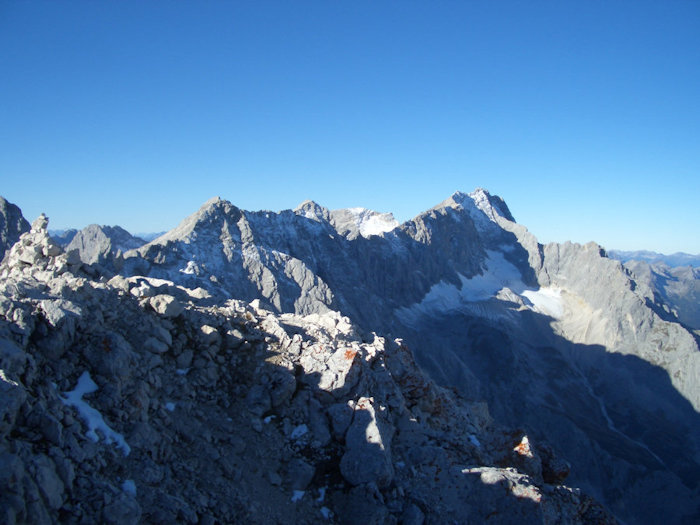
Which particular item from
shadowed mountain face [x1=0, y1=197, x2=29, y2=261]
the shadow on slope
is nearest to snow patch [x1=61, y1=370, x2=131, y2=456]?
shadowed mountain face [x1=0, y1=197, x2=29, y2=261]

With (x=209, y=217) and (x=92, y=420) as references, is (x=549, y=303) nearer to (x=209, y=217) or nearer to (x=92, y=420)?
(x=209, y=217)

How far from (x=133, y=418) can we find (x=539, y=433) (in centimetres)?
11073

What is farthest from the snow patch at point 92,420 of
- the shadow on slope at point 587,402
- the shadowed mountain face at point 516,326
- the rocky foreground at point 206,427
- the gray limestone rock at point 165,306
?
the shadow on slope at point 587,402

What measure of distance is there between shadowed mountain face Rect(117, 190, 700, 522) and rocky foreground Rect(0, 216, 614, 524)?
68.6m

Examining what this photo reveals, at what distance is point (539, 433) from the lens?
10319 centimetres

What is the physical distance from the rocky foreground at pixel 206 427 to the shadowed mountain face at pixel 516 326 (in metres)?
68.6

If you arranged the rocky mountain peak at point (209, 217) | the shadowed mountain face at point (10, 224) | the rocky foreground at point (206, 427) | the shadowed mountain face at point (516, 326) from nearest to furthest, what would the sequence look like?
the rocky foreground at point (206, 427)
the shadowed mountain face at point (10, 224)
the shadowed mountain face at point (516, 326)
the rocky mountain peak at point (209, 217)

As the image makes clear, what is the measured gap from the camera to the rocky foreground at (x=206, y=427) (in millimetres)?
8727

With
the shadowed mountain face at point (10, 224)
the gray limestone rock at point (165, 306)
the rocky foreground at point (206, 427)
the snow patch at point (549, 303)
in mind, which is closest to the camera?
the rocky foreground at point (206, 427)

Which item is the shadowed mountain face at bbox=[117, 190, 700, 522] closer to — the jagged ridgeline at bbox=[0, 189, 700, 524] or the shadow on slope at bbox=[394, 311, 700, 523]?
the shadow on slope at bbox=[394, 311, 700, 523]

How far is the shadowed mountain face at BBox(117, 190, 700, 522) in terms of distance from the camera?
300ft

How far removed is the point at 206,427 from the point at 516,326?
169100 mm

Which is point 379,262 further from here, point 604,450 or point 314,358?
point 314,358

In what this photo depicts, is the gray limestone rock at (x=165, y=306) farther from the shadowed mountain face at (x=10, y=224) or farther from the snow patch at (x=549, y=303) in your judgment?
the snow patch at (x=549, y=303)
